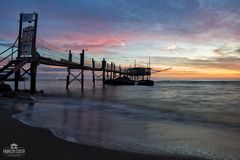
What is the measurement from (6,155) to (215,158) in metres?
4.78

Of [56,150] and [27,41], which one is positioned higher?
[27,41]

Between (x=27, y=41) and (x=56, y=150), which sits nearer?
(x=56, y=150)

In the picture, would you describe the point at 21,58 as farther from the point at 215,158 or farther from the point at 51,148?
the point at 215,158

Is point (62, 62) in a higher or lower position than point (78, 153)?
higher

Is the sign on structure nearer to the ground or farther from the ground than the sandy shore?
farther from the ground

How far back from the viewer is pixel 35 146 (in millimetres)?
6953

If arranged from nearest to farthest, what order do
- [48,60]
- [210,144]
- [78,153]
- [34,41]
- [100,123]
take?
[78,153]
[210,144]
[100,123]
[34,41]
[48,60]

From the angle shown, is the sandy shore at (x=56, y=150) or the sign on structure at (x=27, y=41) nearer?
the sandy shore at (x=56, y=150)

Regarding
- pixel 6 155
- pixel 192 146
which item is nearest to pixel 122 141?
pixel 192 146

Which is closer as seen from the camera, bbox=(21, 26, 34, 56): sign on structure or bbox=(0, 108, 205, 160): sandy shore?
bbox=(0, 108, 205, 160): sandy shore

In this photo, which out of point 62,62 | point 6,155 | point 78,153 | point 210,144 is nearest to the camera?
point 6,155

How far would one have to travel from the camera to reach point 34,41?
2570cm

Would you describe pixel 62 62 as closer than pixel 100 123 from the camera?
No

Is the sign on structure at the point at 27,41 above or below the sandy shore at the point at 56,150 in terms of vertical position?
above
